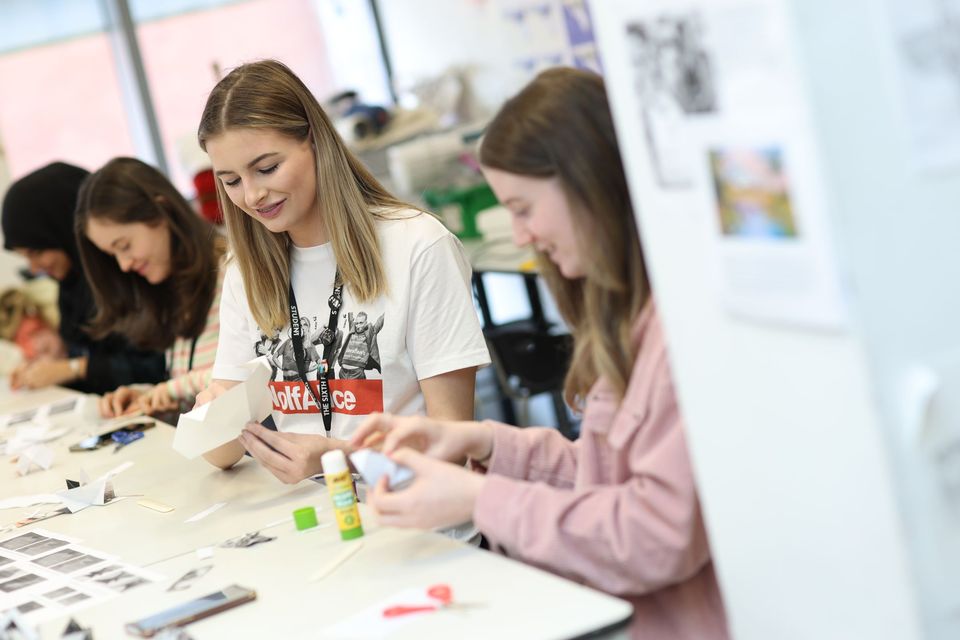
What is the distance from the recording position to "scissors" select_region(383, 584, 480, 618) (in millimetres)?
1482

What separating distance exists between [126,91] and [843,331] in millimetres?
7110

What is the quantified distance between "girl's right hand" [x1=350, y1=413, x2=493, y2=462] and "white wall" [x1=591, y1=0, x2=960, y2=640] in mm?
541

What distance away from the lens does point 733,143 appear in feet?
3.80

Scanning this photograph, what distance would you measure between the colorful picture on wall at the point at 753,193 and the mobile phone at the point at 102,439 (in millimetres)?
2212

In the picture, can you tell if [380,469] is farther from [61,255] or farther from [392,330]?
[61,255]

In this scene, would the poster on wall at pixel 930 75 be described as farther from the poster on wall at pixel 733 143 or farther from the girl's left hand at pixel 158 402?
the girl's left hand at pixel 158 402

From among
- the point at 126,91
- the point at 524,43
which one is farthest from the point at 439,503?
the point at 126,91

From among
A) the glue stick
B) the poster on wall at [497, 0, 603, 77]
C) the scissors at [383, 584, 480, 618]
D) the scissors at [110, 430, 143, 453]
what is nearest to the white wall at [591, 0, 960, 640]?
the scissors at [383, 584, 480, 618]

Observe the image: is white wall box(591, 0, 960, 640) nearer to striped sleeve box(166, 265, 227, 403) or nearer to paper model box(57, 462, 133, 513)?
paper model box(57, 462, 133, 513)

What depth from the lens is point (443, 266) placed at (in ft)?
7.65

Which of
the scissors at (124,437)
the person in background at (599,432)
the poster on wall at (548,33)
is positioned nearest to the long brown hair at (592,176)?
the person in background at (599,432)

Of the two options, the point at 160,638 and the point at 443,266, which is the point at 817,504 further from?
the point at 443,266

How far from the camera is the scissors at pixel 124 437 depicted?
2959mm

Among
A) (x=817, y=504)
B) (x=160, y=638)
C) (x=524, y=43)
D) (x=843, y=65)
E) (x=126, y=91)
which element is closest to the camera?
(x=843, y=65)
